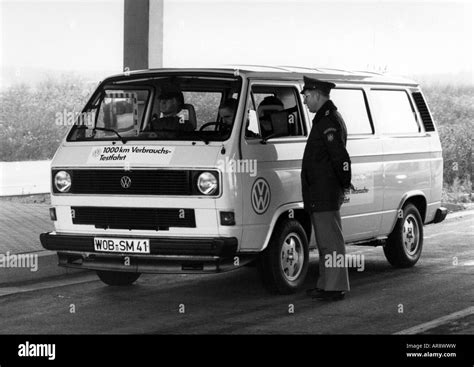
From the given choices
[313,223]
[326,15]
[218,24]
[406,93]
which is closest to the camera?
[313,223]

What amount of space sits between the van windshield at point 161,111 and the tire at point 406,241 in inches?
97.8

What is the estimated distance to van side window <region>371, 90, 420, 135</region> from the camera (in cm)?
1255

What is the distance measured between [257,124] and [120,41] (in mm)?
13322

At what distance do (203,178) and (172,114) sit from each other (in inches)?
49.3

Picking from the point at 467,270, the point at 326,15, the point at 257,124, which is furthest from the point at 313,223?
the point at 326,15

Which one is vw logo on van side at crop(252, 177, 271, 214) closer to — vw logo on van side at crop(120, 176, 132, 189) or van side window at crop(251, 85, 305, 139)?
van side window at crop(251, 85, 305, 139)

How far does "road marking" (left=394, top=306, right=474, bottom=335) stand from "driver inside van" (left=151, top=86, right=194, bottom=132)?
9.88ft

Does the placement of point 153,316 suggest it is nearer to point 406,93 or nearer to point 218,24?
point 406,93

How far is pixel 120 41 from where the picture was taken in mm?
23703

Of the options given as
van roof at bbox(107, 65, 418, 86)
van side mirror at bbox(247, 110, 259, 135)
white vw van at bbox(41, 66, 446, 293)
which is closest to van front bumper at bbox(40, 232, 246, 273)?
white vw van at bbox(41, 66, 446, 293)

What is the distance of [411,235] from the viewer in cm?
1297

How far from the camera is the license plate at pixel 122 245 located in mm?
10235

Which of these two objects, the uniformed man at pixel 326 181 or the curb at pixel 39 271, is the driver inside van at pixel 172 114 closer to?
the uniformed man at pixel 326 181

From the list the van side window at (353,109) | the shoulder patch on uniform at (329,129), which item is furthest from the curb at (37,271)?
the shoulder patch on uniform at (329,129)
